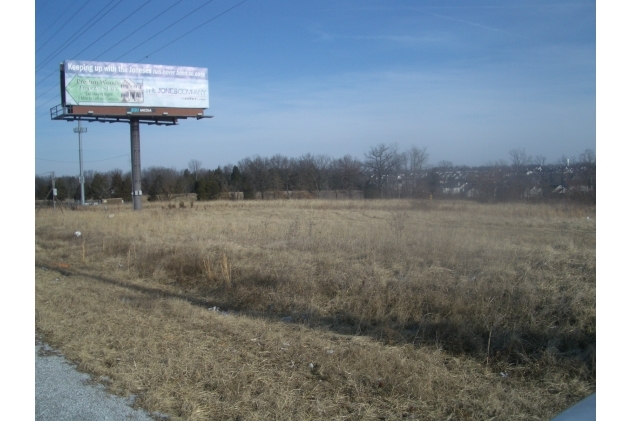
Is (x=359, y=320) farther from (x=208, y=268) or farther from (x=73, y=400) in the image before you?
(x=208, y=268)

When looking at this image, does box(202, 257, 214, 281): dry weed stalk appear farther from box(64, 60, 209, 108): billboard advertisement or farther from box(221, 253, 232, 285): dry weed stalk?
box(64, 60, 209, 108): billboard advertisement

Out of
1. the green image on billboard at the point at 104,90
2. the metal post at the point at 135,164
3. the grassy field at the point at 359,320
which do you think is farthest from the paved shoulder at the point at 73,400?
the metal post at the point at 135,164

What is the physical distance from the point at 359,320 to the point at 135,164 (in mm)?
40592

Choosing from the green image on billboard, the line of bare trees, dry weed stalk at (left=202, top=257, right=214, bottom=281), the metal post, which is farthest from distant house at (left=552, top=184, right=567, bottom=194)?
the green image on billboard

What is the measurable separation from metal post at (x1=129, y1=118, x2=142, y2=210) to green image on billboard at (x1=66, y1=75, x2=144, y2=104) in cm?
264

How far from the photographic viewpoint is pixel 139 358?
233 inches

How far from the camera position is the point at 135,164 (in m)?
43.8

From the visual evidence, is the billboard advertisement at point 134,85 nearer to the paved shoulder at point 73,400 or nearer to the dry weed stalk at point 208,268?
the dry weed stalk at point 208,268

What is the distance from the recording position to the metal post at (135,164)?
43.2m

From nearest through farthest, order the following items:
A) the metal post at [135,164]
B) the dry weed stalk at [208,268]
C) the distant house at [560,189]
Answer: the distant house at [560,189] → the dry weed stalk at [208,268] → the metal post at [135,164]

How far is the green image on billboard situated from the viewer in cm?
3975

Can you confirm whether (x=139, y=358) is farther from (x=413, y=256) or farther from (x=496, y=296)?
(x=413, y=256)

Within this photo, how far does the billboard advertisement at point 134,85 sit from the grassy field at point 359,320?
99.2 ft

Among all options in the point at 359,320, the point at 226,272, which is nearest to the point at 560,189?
the point at 359,320
